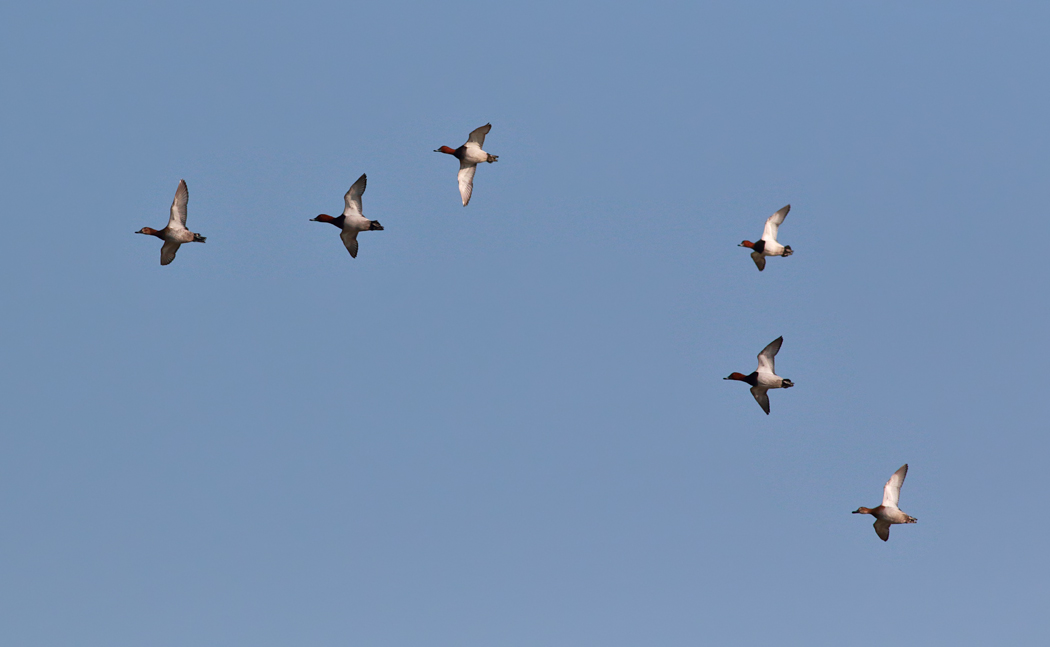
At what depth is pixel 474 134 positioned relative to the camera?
8488cm

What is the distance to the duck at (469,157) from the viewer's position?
8538cm

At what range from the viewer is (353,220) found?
87.0 meters

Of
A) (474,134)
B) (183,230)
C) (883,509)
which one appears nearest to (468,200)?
(474,134)

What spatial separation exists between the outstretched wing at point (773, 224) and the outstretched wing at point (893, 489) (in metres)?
14.9

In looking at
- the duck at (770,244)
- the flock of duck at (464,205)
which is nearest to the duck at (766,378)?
the flock of duck at (464,205)

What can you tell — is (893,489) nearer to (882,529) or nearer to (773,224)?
(882,529)

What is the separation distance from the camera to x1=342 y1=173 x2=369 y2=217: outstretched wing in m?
86.6

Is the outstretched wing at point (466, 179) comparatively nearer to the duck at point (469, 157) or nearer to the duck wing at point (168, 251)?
the duck at point (469, 157)

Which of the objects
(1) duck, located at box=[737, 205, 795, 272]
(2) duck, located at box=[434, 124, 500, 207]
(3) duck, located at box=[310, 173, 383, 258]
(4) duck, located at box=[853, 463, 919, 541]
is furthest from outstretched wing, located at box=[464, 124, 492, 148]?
(4) duck, located at box=[853, 463, 919, 541]

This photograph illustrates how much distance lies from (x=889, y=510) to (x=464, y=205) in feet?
95.5

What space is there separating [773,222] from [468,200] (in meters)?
17.2

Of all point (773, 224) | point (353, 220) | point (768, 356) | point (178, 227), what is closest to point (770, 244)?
point (773, 224)

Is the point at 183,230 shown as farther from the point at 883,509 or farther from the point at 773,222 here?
the point at 883,509

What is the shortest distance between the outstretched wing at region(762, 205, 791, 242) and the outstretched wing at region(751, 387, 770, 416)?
8.46 metres
